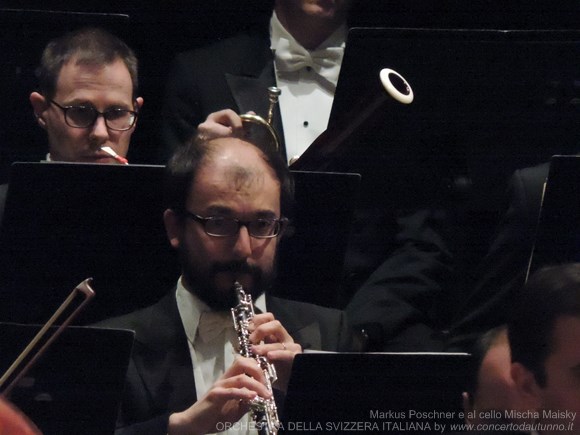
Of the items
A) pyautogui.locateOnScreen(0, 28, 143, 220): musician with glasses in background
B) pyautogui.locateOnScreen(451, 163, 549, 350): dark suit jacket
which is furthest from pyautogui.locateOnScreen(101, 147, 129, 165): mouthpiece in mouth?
pyautogui.locateOnScreen(451, 163, 549, 350): dark suit jacket

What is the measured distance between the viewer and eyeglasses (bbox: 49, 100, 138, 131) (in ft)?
5.77

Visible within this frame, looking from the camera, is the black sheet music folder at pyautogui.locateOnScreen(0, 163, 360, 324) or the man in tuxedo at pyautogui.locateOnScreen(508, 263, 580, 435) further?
the black sheet music folder at pyautogui.locateOnScreen(0, 163, 360, 324)

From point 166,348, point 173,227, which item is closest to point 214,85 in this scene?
point 173,227

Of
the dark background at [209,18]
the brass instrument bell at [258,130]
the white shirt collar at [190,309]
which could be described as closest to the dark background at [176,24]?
the dark background at [209,18]

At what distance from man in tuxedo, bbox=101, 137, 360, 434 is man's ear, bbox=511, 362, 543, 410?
27 centimetres

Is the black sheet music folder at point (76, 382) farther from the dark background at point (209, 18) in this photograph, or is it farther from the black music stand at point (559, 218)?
the dark background at point (209, 18)

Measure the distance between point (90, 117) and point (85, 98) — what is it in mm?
31

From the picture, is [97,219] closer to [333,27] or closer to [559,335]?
[559,335]

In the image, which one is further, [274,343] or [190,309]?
[190,309]

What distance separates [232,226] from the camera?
154cm

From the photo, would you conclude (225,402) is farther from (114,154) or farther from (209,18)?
(209,18)

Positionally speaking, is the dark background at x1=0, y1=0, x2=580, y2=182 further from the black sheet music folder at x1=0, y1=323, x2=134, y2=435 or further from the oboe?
the black sheet music folder at x1=0, y1=323, x2=134, y2=435

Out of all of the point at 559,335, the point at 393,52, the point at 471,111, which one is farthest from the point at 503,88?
the point at 559,335

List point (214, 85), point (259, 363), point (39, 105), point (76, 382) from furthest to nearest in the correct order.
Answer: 1. point (214, 85)
2. point (39, 105)
3. point (259, 363)
4. point (76, 382)
